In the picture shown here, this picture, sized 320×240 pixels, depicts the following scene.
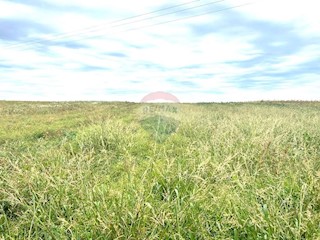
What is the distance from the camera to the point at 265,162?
578 cm

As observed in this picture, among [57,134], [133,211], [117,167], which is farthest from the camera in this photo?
[57,134]

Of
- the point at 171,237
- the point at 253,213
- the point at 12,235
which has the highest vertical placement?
the point at 253,213

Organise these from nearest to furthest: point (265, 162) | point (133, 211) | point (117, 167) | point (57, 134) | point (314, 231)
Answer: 1. point (314, 231)
2. point (133, 211)
3. point (265, 162)
4. point (117, 167)
5. point (57, 134)

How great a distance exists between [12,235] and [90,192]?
98 centimetres

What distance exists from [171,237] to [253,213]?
855mm

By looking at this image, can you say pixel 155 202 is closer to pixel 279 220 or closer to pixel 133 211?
pixel 133 211

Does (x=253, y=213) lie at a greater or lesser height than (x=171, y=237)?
greater

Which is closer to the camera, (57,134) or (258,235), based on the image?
(258,235)

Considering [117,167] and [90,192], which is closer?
[90,192]

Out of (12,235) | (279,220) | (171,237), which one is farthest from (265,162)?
(12,235)

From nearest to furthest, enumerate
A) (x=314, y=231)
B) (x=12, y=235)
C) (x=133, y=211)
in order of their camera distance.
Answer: (x=314, y=231)
(x=133, y=211)
(x=12, y=235)

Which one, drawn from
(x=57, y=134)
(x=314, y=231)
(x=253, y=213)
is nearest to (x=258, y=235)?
(x=253, y=213)

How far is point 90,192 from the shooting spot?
12.6 feet

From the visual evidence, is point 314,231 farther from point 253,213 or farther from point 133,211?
point 133,211
